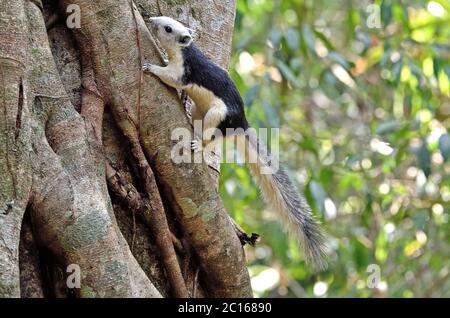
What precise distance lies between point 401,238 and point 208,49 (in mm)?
2926

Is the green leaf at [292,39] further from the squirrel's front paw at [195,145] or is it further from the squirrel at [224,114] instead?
the squirrel's front paw at [195,145]

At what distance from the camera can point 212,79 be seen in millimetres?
3643

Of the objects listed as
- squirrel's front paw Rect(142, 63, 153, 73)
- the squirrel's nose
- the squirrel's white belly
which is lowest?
the squirrel's white belly

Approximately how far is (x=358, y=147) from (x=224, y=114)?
2478 millimetres

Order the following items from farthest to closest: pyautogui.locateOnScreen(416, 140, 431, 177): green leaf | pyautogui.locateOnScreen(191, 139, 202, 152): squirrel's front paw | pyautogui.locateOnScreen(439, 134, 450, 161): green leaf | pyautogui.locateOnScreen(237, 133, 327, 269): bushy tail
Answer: pyautogui.locateOnScreen(416, 140, 431, 177): green leaf, pyautogui.locateOnScreen(439, 134, 450, 161): green leaf, pyautogui.locateOnScreen(237, 133, 327, 269): bushy tail, pyautogui.locateOnScreen(191, 139, 202, 152): squirrel's front paw

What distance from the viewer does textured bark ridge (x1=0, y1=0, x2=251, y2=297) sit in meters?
2.55

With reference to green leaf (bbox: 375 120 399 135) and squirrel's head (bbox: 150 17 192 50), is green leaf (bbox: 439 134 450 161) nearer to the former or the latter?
green leaf (bbox: 375 120 399 135)

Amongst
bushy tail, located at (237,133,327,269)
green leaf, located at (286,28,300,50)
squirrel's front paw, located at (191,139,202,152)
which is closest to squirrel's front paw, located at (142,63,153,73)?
squirrel's front paw, located at (191,139,202,152)

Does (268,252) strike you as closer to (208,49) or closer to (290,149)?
(290,149)

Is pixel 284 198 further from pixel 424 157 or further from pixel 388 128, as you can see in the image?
pixel 388 128

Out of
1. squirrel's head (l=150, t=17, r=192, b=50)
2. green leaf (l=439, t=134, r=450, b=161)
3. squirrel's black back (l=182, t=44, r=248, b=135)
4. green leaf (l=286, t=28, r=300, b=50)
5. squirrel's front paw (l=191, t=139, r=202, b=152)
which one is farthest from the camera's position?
green leaf (l=286, t=28, r=300, b=50)

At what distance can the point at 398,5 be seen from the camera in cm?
557

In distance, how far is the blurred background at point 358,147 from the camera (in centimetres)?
527
